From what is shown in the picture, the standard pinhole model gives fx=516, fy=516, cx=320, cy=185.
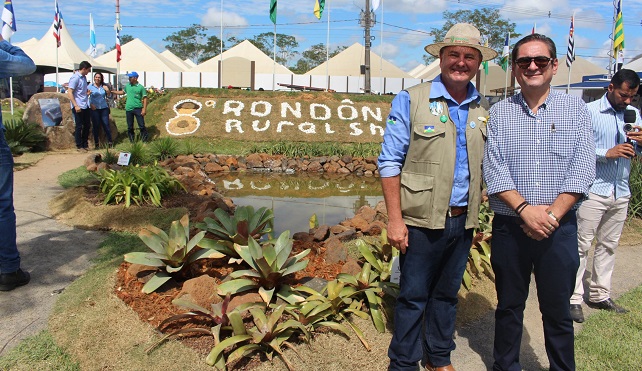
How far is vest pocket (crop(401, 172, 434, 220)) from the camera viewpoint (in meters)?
2.90

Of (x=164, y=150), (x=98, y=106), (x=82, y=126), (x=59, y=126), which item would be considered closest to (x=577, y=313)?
(x=164, y=150)

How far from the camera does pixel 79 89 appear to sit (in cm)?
1123

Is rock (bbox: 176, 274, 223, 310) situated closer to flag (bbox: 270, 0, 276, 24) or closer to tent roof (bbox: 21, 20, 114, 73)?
flag (bbox: 270, 0, 276, 24)

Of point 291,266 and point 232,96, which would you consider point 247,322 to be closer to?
point 291,266

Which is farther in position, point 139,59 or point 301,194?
point 139,59

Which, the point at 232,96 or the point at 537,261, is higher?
the point at 232,96

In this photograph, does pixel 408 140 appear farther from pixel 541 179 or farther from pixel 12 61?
pixel 12 61

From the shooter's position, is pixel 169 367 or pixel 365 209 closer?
pixel 169 367

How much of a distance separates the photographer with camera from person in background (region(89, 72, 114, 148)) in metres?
10.4

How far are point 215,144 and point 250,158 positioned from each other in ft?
7.63

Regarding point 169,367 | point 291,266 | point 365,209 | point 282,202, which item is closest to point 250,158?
point 282,202

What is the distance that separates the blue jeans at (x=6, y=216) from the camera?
12.9ft

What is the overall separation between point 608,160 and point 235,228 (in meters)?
3.15

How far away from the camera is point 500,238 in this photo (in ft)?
10.1
